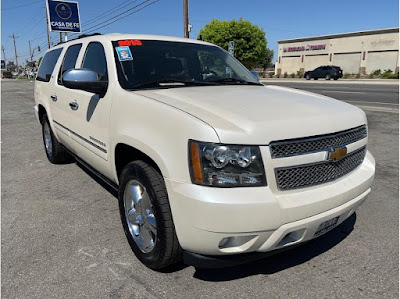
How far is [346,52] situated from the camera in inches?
1853

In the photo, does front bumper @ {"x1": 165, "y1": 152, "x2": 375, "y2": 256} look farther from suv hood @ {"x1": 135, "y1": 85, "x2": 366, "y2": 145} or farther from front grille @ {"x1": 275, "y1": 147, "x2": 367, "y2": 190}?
suv hood @ {"x1": 135, "y1": 85, "x2": 366, "y2": 145}

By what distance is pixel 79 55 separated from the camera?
12.1 ft

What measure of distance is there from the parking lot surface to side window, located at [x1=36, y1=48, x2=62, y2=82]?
5.96 ft

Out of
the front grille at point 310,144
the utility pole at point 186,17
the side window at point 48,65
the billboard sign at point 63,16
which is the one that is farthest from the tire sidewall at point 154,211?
the billboard sign at point 63,16

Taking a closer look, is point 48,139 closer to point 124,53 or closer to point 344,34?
point 124,53

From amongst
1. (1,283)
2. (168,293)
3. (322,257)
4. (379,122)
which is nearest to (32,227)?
(1,283)

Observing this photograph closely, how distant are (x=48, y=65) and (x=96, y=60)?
219 centimetres

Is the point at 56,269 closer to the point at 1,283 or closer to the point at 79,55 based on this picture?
the point at 1,283

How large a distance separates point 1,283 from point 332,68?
126ft

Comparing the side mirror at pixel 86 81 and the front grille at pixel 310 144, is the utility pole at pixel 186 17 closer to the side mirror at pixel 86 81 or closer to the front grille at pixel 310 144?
the side mirror at pixel 86 81

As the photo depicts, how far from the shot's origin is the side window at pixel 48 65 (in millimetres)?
4684

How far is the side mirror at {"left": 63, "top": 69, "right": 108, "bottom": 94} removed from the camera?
2764 mm

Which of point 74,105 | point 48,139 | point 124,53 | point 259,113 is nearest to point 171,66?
point 124,53

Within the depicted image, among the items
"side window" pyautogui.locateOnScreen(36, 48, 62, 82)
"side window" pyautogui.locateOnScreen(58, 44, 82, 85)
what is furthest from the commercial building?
"side window" pyautogui.locateOnScreen(58, 44, 82, 85)
